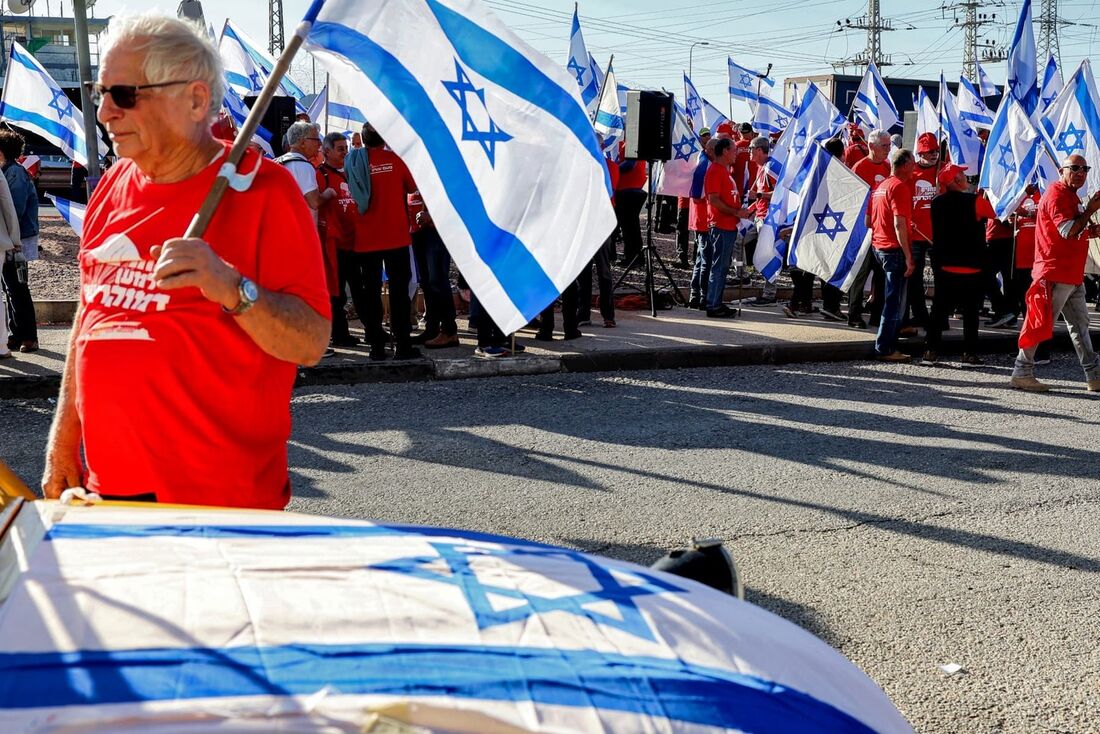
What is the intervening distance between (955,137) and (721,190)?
16.8 ft

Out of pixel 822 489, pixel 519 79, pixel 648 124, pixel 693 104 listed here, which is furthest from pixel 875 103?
pixel 519 79

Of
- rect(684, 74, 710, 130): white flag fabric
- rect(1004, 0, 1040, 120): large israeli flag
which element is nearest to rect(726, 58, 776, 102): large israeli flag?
rect(684, 74, 710, 130): white flag fabric

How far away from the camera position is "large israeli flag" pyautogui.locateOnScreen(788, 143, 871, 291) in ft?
42.0

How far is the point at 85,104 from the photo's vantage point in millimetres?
10133

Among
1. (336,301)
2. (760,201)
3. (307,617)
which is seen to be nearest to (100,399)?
(307,617)

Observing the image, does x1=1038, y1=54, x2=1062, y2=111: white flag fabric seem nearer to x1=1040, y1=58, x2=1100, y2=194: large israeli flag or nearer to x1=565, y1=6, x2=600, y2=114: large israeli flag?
x1=1040, y1=58, x2=1100, y2=194: large israeli flag

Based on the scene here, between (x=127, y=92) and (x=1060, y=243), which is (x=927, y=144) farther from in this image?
(x=127, y=92)

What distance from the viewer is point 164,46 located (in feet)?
8.42

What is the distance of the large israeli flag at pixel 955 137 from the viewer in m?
16.0

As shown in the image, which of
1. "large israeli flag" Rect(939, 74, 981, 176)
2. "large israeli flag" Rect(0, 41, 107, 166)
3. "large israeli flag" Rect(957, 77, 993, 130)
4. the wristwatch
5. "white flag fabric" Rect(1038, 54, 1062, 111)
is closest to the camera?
the wristwatch

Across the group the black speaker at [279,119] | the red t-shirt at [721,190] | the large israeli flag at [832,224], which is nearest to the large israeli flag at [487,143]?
the black speaker at [279,119]

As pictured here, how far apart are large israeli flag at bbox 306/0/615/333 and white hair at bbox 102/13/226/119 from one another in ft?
2.69

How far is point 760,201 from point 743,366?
20.8 feet

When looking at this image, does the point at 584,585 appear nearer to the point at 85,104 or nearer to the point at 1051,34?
the point at 85,104
